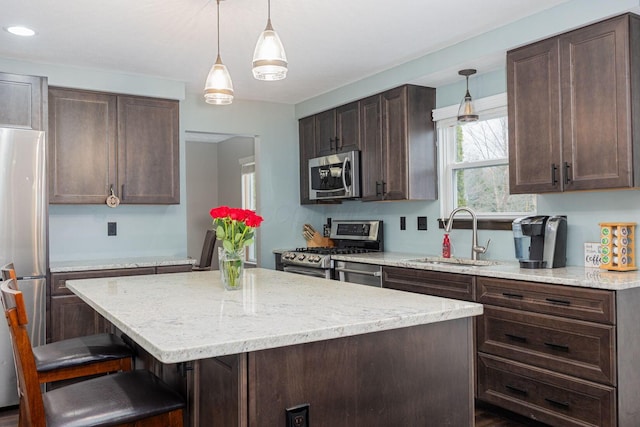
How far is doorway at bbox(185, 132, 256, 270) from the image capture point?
770cm

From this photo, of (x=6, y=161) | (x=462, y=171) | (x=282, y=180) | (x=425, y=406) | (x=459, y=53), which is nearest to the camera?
(x=425, y=406)

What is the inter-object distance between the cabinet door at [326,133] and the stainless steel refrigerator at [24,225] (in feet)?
7.90

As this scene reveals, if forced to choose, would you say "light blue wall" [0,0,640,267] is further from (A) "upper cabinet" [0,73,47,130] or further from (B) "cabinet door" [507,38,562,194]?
(A) "upper cabinet" [0,73,47,130]

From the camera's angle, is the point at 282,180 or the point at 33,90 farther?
the point at 282,180

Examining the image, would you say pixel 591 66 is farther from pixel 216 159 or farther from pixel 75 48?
pixel 216 159

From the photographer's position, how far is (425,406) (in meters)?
1.75

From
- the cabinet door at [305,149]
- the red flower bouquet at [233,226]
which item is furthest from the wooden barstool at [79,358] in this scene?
the cabinet door at [305,149]

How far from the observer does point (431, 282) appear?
340 centimetres

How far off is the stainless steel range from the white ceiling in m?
1.41

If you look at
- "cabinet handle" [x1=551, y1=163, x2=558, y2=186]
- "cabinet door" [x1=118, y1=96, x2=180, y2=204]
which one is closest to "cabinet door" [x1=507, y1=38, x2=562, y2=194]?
"cabinet handle" [x1=551, y1=163, x2=558, y2=186]

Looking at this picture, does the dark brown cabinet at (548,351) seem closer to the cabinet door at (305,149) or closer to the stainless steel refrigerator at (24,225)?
the cabinet door at (305,149)

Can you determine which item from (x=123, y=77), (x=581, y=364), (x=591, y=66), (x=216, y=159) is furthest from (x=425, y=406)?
(x=216, y=159)

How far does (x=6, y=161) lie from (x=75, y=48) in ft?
2.91

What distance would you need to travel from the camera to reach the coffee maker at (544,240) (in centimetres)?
304
